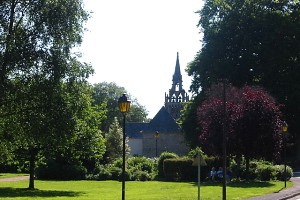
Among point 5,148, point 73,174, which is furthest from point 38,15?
point 73,174

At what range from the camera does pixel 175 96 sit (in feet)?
387

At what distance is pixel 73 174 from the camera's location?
156 feet

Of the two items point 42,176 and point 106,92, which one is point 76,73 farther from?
point 106,92

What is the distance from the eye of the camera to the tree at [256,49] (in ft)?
162

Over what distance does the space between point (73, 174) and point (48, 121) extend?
2346 cm

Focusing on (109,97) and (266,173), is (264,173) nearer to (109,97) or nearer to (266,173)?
(266,173)

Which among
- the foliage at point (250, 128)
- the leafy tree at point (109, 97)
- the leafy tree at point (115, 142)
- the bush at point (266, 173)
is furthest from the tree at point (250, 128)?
the leafy tree at point (109, 97)

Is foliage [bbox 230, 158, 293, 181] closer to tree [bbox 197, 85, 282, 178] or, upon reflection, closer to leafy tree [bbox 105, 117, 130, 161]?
tree [bbox 197, 85, 282, 178]

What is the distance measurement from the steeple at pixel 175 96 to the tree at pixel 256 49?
63182 millimetres

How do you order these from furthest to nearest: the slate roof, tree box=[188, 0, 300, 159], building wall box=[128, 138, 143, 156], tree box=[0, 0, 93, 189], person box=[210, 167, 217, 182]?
1. building wall box=[128, 138, 143, 156]
2. the slate roof
3. tree box=[188, 0, 300, 159]
4. person box=[210, 167, 217, 182]
5. tree box=[0, 0, 93, 189]

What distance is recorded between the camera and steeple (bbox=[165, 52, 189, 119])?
11669 centimetres

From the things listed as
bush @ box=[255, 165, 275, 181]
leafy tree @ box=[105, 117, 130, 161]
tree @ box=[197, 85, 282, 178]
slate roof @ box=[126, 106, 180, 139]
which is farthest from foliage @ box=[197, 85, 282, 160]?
slate roof @ box=[126, 106, 180, 139]

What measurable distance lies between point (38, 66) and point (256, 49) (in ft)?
101

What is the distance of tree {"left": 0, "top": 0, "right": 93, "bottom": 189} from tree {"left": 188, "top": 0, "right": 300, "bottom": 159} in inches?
1039
